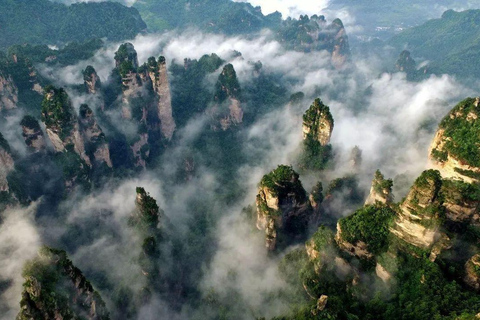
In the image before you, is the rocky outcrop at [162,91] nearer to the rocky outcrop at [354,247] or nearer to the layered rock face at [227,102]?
the layered rock face at [227,102]

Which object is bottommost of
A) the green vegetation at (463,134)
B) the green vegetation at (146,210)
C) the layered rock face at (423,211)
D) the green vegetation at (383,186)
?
the green vegetation at (146,210)

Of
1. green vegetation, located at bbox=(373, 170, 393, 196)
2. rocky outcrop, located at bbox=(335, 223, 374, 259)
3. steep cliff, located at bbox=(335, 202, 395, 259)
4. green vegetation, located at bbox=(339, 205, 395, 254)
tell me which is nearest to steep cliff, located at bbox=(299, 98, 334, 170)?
green vegetation, located at bbox=(373, 170, 393, 196)

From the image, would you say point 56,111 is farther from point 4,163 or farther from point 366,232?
point 366,232

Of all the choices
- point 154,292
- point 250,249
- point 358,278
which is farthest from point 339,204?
point 154,292

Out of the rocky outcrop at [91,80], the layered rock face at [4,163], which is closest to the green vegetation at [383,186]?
the layered rock face at [4,163]

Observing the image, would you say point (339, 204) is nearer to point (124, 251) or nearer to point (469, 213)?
point (469, 213)

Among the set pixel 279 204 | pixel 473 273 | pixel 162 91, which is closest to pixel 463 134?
pixel 473 273
